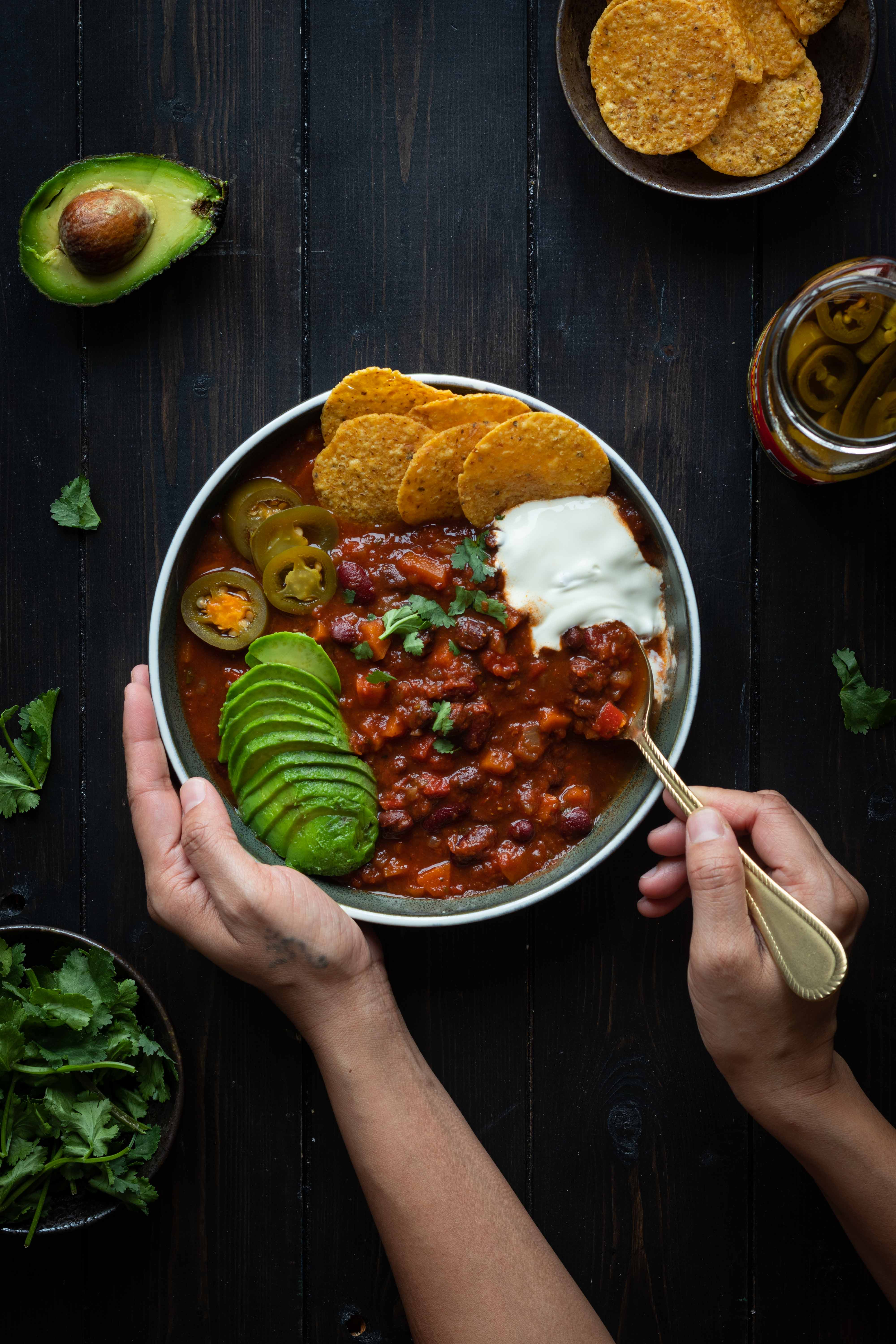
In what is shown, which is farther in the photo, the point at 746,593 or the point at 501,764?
the point at 746,593

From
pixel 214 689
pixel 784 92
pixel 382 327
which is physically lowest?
pixel 214 689

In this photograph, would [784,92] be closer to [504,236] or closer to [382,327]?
[504,236]

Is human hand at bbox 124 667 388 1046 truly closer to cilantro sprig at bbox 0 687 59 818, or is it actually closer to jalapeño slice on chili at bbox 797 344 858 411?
cilantro sprig at bbox 0 687 59 818

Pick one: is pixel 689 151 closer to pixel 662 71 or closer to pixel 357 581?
pixel 662 71

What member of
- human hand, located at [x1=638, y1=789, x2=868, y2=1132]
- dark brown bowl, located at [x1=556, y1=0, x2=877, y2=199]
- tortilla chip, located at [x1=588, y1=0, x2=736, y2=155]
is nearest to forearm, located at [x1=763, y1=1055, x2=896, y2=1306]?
human hand, located at [x1=638, y1=789, x2=868, y2=1132]

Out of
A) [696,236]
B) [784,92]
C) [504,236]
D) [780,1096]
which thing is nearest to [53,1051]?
[780,1096]

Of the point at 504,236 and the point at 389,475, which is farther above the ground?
the point at 504,236

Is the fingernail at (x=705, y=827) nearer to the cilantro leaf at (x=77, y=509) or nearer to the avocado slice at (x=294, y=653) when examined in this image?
the avocado slice at (x=294, y=653)
